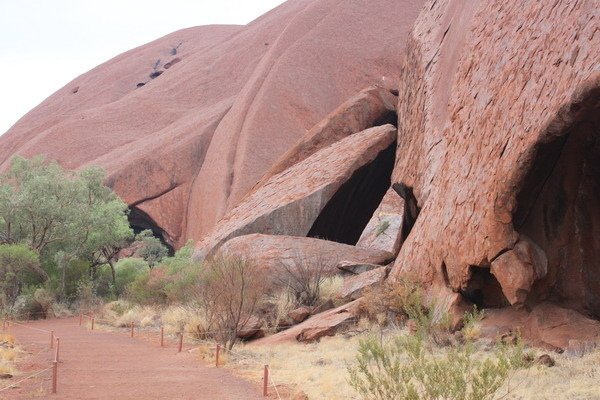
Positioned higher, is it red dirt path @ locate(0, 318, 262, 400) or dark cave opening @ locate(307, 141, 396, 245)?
dark cave opening @ locate(307, 141, 396, 245)

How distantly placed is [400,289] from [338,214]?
1054 centimetres

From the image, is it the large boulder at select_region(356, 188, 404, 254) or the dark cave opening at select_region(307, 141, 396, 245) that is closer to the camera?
the dark cave opening at select_region(307, 141, 396, 245)

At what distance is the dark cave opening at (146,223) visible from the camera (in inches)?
1622

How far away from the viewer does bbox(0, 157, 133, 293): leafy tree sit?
29453mm

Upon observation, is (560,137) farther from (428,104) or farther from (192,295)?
(192,295)

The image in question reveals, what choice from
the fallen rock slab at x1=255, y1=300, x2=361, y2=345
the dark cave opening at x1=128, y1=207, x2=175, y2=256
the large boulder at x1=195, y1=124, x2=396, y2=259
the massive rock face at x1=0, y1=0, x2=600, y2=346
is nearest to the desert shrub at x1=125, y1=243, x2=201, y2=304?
the large boulder at x1=195, y1=124, x2=396, y2=259

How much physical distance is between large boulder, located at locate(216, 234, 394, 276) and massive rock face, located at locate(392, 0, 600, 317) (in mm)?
5045

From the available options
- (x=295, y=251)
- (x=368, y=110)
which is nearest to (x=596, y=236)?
(x=295, y=251)

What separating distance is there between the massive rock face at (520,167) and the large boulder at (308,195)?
314 inches

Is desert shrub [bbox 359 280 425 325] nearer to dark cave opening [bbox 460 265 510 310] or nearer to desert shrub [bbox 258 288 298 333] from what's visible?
dark cave opening [bbox 460 265 510 310]

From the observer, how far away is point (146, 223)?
4209cm

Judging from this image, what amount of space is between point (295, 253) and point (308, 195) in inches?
138

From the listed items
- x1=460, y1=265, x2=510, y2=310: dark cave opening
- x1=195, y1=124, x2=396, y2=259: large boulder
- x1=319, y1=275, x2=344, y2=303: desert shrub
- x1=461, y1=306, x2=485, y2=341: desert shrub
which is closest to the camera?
x1=461, y1=306, x2=485, y2=341: desert shrub

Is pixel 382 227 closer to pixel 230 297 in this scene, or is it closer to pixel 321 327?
pixel 321 327
